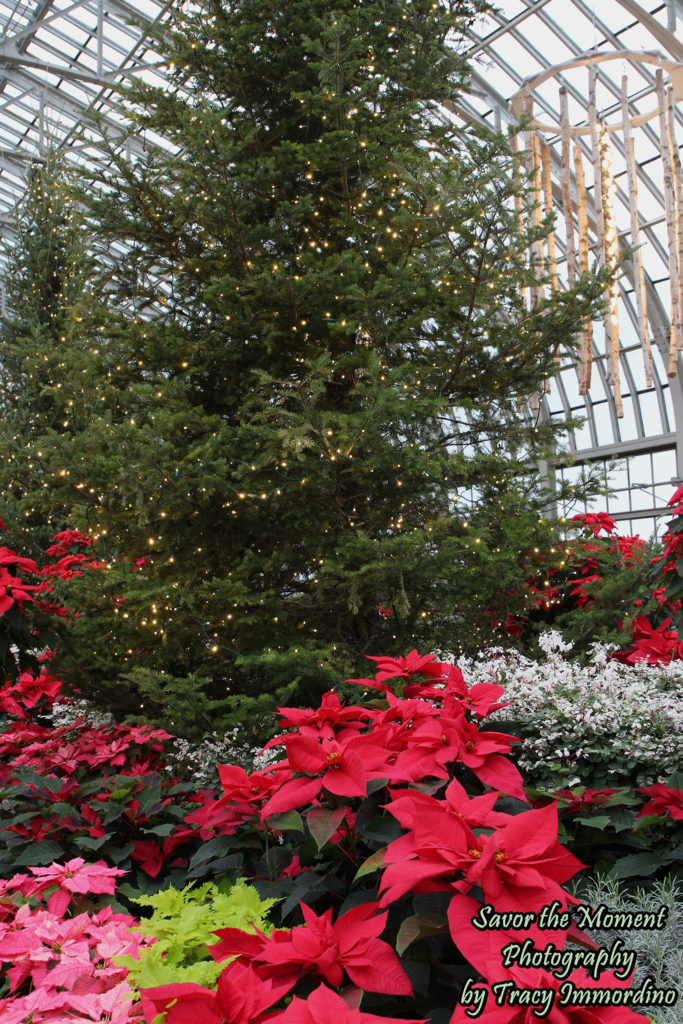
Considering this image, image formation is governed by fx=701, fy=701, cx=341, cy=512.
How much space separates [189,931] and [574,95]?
1499cm

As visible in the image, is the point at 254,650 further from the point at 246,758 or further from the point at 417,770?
the point at 417,770

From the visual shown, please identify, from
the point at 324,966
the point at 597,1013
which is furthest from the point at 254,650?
the point at 597,1013

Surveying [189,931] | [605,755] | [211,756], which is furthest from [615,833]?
[211,756]

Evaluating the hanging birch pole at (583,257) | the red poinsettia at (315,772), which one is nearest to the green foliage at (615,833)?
the red poinsettia at (315,772)

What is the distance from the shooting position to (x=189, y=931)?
1.18 meters

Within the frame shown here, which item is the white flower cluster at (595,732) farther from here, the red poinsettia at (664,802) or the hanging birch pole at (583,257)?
the hanging birch pole at (583,257)

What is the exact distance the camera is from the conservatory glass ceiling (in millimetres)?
11362

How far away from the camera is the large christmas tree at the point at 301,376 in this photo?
311cm

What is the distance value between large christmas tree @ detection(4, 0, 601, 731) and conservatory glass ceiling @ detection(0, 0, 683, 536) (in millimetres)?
5835

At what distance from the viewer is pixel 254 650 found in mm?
3439

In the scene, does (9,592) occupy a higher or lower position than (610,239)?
lower

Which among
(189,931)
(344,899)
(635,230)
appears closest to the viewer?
(189,931)

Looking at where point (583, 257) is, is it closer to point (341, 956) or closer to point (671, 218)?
point (671, 218)

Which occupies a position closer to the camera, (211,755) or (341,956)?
(341,956)
